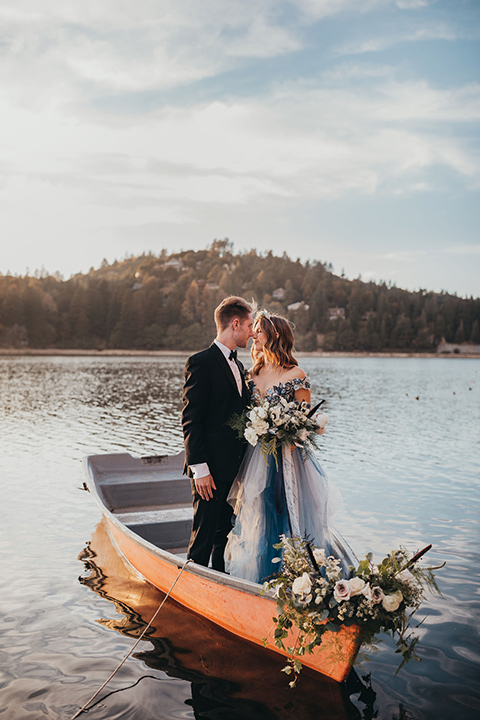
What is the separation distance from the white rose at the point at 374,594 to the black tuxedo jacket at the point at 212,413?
4.65 ft

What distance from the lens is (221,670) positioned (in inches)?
181

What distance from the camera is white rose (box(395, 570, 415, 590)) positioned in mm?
3471

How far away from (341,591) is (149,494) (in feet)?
16.8

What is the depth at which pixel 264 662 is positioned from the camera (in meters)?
4.60

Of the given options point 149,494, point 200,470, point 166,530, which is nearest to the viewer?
point 200,470

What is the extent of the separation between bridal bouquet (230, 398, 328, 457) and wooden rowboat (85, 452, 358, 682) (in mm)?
1001

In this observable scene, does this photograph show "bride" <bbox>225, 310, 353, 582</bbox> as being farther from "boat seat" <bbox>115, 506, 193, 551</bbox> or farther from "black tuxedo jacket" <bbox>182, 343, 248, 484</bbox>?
"boat seat" <bbox>115, 506, 193, 551</bbox>

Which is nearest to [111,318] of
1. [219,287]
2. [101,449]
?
[219,287]

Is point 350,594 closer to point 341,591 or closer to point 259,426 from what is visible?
point 341,591

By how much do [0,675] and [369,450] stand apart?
40.1 ft

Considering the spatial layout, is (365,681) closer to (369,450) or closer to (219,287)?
(369,450)

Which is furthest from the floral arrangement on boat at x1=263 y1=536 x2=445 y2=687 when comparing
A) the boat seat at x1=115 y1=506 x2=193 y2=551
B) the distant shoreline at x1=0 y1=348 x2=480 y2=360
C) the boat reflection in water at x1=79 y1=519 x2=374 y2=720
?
the distant shoreline at x1=0 y1=348 x2=480 y2=360

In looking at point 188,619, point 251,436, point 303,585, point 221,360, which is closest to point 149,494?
point 188,619

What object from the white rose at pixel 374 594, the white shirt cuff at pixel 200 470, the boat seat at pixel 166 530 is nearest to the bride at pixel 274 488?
the white shirt cuff at pixel 200 470
